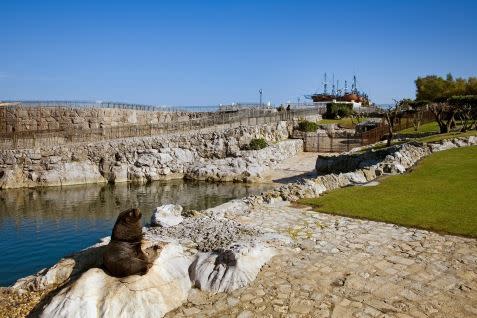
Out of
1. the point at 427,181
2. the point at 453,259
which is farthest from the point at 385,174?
the point at 453,259

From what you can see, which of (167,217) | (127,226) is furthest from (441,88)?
(127,226)

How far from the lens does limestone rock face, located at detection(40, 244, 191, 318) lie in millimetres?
7746

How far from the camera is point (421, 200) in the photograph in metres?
15.3

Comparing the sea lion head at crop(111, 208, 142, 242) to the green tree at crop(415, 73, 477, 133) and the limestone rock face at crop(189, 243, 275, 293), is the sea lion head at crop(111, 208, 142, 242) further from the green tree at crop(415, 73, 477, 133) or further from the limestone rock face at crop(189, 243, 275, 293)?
the green tree at crop(415, 73, 477, 133)

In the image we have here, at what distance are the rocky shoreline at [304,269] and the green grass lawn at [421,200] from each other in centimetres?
91

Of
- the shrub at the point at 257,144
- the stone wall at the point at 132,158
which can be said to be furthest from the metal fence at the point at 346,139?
the shrub at the point at 257,144

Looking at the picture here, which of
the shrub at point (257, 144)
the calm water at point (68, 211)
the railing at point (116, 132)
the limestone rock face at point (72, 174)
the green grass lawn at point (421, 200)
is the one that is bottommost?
the calm water at point (68, 211)

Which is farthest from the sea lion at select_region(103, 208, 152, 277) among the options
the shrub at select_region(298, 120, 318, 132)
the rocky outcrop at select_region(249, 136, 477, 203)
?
the shrub at select_region(298, 120, 318, 132)

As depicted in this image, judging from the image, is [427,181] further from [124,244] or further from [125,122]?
[125,122]

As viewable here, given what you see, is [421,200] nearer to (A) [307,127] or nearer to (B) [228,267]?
(B) [228,267]

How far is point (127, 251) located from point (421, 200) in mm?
11518

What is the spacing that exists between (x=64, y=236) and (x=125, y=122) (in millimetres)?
34708

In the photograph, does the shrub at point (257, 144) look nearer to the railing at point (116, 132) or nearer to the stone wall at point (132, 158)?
the stone wall at point (132, 158)

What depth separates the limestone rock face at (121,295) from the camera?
775cm
